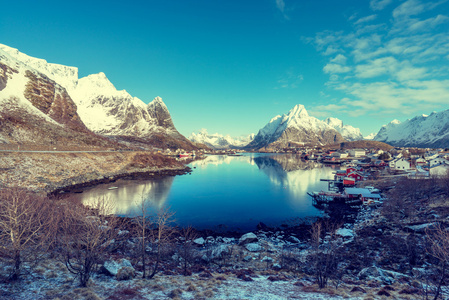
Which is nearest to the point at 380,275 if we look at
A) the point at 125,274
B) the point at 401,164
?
the point at 125,274

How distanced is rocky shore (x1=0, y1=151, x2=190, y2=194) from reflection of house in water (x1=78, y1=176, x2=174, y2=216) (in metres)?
7.27

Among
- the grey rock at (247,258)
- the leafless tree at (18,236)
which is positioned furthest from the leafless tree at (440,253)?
the leafless tree at (18,236)

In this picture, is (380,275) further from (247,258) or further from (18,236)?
(18,236)

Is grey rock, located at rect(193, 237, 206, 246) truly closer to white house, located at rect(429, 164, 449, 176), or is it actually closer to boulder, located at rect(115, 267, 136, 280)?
boulder, located at rect(115, 267, 136, 280)

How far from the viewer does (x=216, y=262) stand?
21188 mm

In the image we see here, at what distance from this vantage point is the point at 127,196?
47156 mm

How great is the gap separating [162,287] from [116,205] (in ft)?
107

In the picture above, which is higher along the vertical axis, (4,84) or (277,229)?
(4,84)

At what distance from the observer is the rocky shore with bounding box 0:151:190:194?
149ft

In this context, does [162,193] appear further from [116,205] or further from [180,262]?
[180,262]

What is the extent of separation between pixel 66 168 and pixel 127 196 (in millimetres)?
27609

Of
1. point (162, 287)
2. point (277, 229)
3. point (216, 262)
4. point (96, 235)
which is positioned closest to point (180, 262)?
point (216, 262)

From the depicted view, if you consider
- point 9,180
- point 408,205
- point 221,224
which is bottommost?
point 221,224

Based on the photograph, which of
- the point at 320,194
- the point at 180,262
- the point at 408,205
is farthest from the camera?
the point at 320,194
